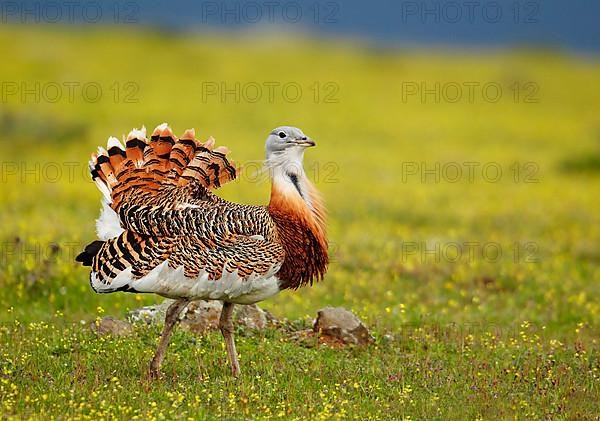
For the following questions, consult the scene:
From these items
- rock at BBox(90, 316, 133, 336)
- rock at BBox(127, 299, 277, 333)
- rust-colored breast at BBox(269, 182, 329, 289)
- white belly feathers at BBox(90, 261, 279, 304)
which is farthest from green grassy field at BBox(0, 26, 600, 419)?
rust-colored breast at BBox(269, 182, 329, 289)

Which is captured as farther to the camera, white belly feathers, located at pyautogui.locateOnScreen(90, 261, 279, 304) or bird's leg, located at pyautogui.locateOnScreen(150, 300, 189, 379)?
bird's leg, located at pyautogui.locateOnScreen(150, 300, 189, 379)

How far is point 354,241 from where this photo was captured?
14.2 metres

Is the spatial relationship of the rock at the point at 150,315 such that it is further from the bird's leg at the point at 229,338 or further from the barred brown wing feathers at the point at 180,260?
the barred brown wing feathers at the point at 180,260

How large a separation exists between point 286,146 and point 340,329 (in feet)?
6.64

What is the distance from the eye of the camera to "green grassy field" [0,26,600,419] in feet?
26.1

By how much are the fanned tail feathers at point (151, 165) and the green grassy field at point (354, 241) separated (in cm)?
89

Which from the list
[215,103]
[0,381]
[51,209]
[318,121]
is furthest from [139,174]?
[215,103]

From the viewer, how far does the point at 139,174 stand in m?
8.70

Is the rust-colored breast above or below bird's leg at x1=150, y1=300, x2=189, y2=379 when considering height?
above

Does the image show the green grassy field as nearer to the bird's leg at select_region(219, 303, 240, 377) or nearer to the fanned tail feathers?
the bird's leg at select_region(219, 303, 240, 377)

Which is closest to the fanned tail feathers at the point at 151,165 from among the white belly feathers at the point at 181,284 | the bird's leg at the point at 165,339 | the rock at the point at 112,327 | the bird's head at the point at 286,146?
the bird's head at the point at 286,146

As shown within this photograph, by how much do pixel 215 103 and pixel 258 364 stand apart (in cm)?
2149

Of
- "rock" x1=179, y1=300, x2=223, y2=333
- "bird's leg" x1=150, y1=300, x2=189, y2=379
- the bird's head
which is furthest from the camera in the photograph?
"rock" x1=179, y1=300, x2=223, y2=333

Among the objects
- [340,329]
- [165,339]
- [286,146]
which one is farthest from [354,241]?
[165,339]
